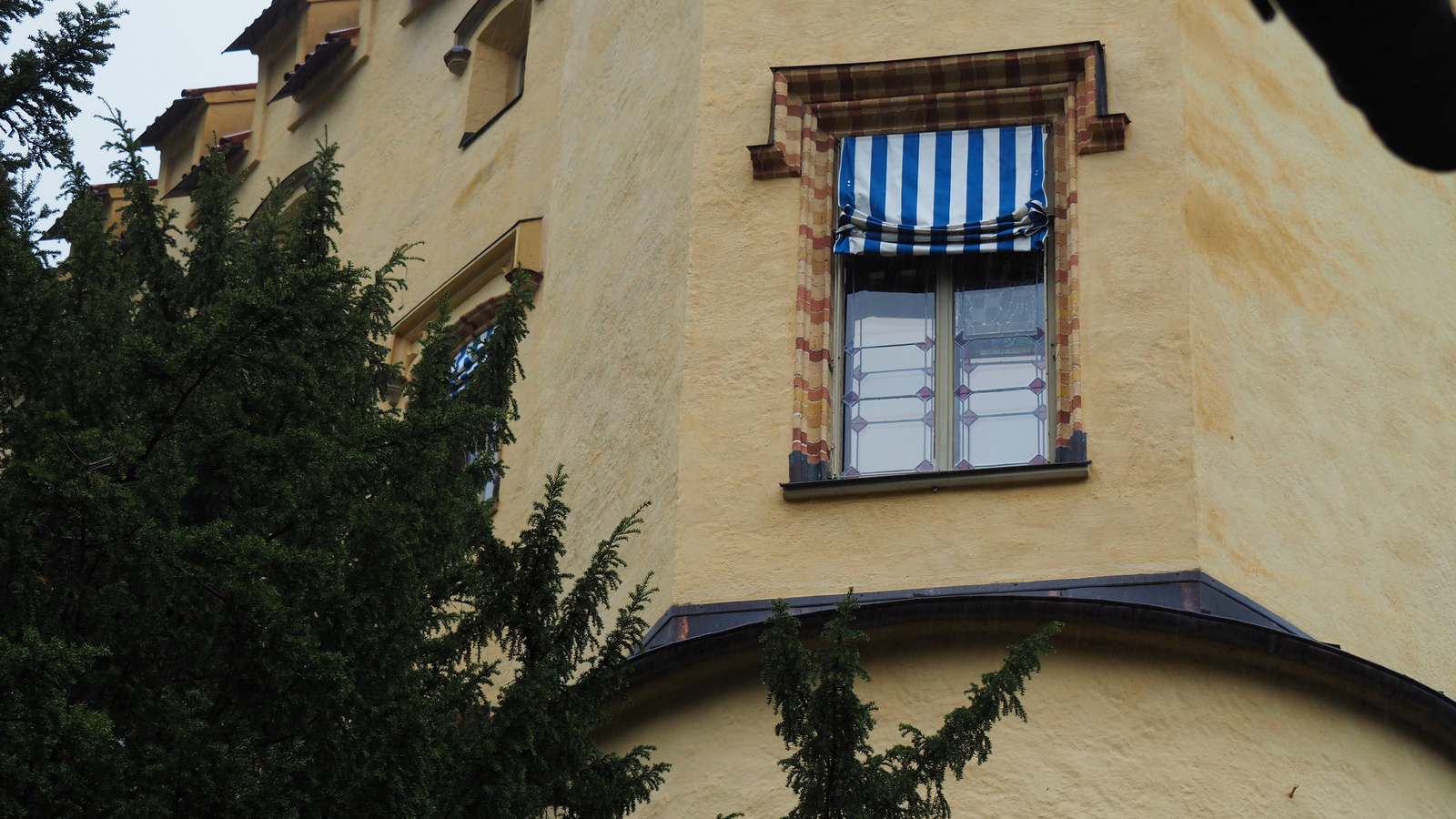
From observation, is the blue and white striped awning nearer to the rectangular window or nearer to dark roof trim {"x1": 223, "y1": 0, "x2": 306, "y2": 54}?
the rectangular window

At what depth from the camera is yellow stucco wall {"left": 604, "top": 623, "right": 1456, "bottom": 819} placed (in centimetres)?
753

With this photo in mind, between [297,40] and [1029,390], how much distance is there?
35.3 feet

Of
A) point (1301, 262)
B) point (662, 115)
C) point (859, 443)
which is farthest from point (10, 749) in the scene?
Answer: point (1301, 262)

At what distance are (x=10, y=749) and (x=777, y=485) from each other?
4487 mm

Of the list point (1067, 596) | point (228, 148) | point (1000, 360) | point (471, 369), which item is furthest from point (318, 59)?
point (1067, 596)

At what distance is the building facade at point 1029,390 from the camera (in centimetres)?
784

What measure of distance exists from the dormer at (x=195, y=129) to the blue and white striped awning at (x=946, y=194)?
380 inches

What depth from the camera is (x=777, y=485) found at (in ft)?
29.2

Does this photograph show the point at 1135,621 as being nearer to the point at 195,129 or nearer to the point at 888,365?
the point at 888,365

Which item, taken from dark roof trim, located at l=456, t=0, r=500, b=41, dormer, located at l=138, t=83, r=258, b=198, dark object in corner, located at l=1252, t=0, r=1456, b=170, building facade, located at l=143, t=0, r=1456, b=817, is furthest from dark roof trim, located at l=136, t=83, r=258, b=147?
dark object in corner, located at l=1252, t=0, r=1456, b=170

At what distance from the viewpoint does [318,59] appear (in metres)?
16.5

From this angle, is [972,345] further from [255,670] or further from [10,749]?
[10,749]

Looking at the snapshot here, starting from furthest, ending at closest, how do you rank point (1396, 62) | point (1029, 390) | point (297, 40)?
point (297, 40) < point (1029, 390) < point (1396, 62)

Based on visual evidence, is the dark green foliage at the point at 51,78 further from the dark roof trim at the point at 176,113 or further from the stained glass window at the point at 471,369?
the dark roof trim at the point at 176,113
